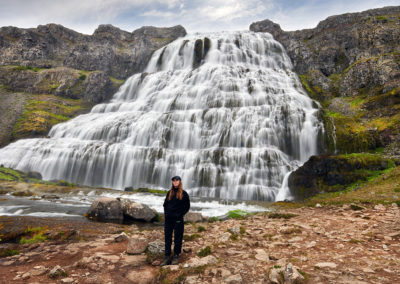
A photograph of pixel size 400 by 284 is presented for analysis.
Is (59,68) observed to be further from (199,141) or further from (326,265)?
(326,265)

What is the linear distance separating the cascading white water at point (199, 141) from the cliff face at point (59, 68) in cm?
810

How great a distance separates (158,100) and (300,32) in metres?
43.0

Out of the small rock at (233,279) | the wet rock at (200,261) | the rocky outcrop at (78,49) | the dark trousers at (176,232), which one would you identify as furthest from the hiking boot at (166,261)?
the rocky outcrop at (78,49)

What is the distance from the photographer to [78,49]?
6681cm

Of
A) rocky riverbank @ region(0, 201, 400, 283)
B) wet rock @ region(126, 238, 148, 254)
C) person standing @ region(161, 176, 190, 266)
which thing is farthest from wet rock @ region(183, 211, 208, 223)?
person standing @ region(161, 176, 190, 266)

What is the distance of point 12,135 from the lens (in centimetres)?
3700

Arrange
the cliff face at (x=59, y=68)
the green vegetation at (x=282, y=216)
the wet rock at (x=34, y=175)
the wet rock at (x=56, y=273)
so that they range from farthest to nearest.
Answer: the cliff face at (x=59, y=68)
the wet rock at (x=34, y=175)
the green vegetation at (x=282, y=216)
the wet rock at (x=56, y=273)

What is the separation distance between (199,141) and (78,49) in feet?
194

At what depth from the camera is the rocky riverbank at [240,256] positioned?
4422 mm

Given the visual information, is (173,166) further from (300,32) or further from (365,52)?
(300,32)

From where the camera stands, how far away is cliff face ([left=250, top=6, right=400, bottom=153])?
24.4m

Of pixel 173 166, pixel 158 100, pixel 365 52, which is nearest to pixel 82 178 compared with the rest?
pixel 173 166

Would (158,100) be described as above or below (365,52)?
below

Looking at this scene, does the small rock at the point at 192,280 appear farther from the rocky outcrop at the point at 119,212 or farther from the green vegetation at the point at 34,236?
the rocky outcrop at the point at 119,212
